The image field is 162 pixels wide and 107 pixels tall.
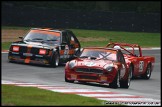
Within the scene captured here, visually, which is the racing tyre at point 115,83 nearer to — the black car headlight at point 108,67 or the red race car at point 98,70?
the red race car at point 98,70

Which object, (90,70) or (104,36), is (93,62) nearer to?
(90,70)

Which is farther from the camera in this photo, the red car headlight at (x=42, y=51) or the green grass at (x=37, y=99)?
the red car headlight at (x=42, y=51)

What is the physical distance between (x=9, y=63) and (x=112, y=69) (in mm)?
6654

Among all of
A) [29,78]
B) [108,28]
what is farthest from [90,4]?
[29,78]

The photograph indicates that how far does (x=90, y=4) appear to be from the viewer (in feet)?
169

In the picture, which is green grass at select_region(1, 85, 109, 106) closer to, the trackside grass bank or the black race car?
the black race car

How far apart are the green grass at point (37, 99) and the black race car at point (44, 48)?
9.33 meters

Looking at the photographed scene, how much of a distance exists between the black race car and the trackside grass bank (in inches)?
537

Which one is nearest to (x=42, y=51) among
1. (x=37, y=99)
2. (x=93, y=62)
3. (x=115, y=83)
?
(x=93, y=62)

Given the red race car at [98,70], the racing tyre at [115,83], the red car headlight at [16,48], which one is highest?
the red car headlight at [16,48]

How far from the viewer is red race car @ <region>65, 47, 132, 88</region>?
16141 millimetres

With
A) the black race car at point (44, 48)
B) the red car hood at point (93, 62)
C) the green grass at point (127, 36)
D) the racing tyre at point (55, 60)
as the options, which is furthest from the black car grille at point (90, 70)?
the green grass at point (127, 36)

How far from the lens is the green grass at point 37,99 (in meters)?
10.0

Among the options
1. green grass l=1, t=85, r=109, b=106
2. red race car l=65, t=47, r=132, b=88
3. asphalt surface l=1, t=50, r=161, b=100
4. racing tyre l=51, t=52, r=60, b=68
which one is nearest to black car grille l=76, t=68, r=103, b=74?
red race car l=65, t=47, r=132, b=88
